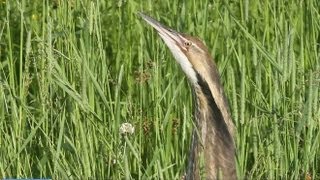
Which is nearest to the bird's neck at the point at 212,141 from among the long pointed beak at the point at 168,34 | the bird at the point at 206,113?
the bird at the point at 206,113

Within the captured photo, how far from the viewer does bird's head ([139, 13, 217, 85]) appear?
4641mm

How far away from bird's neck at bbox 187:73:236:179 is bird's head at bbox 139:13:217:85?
67 mm

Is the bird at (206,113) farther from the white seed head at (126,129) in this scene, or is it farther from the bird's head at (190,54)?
the white seed head at (126,129)

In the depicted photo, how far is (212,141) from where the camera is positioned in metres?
4.76

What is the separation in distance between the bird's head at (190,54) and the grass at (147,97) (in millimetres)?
190

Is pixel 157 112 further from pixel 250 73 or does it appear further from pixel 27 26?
pixel 27 26

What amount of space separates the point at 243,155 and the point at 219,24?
4.91ft

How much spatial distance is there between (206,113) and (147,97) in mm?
1014

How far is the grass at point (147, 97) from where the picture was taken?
489 centimetres

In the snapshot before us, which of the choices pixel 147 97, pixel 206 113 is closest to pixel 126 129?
pixel 206 113

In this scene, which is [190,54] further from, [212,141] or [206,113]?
[212,141]

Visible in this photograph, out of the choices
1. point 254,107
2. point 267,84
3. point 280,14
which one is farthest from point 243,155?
point 280,14

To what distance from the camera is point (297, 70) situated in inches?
227

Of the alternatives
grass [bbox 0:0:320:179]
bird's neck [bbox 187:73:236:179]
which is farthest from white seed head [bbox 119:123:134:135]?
bird's neck [bbox 187:73:236:179]
